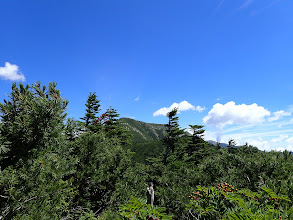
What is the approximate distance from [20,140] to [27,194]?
1641mm

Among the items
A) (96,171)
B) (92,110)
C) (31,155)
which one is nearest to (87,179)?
(96,171)

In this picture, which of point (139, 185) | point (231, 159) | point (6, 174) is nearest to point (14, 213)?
point (6, 174)

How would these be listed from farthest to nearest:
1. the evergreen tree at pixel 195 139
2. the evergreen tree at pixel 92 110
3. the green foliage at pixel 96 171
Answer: the evergreen tree at pixel 195 139 → the evergreen tree at pixel 92 110 → the green foliage at pixel 96 171

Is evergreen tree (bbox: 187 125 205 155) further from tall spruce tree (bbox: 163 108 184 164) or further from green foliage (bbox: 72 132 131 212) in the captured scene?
green foliage (bbox: 72 132 131 212)

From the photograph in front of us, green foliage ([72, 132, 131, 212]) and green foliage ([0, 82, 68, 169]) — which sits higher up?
green foliage ([0, 82, 68, 169])

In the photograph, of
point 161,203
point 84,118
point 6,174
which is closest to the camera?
point 6,174

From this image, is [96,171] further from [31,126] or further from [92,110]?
[92,110]

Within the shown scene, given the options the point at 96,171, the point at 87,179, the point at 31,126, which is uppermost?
the point at 31,126

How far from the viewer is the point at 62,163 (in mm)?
5238

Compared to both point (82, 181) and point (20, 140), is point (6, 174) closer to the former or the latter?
point (20, 140)

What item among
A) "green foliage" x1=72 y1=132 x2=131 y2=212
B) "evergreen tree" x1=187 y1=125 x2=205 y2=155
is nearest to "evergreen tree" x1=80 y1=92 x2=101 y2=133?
"green foliage" x1=72 y1=132 x2=131 y2=212

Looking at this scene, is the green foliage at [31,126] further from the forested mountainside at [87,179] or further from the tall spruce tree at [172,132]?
the tall spruce tree at [172,132]

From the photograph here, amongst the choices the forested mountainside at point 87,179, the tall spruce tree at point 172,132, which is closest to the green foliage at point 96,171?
the forested mountainside at point 87,179

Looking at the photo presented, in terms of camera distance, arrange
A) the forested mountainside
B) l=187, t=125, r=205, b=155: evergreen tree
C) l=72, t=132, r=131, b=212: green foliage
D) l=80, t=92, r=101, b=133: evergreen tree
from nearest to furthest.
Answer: the forested mountainside
l=72, t=132, r=131, b=212: green foliage
l=80, t=92, r=101, b=133: evergreen tree
l=187, t=125, r=205, b=155: evergreen tree
